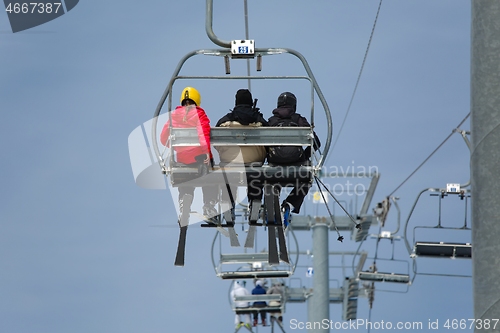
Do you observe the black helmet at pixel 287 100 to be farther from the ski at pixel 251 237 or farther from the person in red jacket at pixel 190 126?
the ski at pixel 251 237

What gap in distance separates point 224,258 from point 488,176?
39.9 feet

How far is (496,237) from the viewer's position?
6.66 meters

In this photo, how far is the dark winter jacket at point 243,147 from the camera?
1057 cm

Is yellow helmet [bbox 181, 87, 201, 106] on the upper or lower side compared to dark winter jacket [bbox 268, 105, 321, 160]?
upper

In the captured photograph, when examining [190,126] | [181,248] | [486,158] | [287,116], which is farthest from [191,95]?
[486,158]

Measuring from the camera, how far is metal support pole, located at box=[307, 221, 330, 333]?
3167 centimetres

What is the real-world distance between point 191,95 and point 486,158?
424 cm

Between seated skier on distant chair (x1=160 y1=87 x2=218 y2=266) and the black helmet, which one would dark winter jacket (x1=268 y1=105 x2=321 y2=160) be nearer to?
the black helmet

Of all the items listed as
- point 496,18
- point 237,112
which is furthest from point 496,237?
point 237,112

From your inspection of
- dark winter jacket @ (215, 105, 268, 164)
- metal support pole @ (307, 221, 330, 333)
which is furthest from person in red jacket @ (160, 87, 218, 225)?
metal support pole @ (307, 221, 330, 333)

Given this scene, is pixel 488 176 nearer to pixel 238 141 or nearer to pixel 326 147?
pixel 326 147

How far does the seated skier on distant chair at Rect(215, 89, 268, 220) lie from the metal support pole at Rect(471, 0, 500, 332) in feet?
12.7

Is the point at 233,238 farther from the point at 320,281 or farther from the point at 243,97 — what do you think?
the point at 320,281

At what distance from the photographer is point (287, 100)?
1077 centimetres
